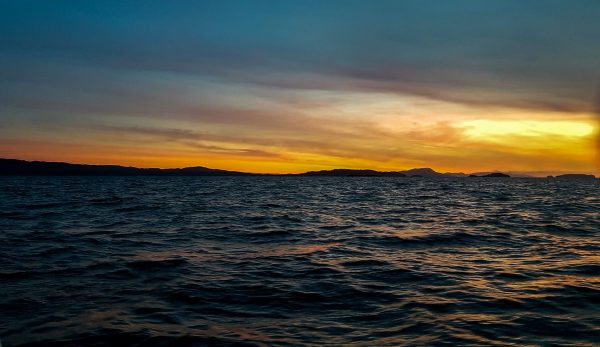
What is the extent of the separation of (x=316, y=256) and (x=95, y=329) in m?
9.33

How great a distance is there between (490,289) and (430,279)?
5.57 feet

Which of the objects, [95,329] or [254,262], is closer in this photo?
[95,329]

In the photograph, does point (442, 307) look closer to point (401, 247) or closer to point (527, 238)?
point (401, 247)

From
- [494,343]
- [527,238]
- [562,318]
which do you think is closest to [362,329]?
[494,343]

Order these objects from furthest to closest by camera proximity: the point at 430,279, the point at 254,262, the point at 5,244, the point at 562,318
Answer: the point at 5,244 < the point at 254,262 < the point at 430,279 < the point at 562,318

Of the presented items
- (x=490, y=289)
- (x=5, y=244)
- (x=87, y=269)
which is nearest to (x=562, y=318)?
(x=490, y=289)

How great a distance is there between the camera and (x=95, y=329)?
8.77 metres

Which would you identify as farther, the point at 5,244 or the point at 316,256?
the point at 5,244

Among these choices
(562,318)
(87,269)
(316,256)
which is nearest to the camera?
(562,318)

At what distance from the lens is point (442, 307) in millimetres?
10406

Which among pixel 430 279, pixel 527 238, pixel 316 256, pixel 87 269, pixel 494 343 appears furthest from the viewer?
pixel 527 238

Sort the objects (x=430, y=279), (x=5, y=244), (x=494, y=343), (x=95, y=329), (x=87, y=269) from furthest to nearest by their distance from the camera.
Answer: (x=5, y=244), (x=87, y=269), (x=430, y=279), (x=95, y=329), (x=494, y=343)

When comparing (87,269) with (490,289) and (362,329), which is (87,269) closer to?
(362,329)

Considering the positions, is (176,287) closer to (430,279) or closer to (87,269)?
(87,269)
